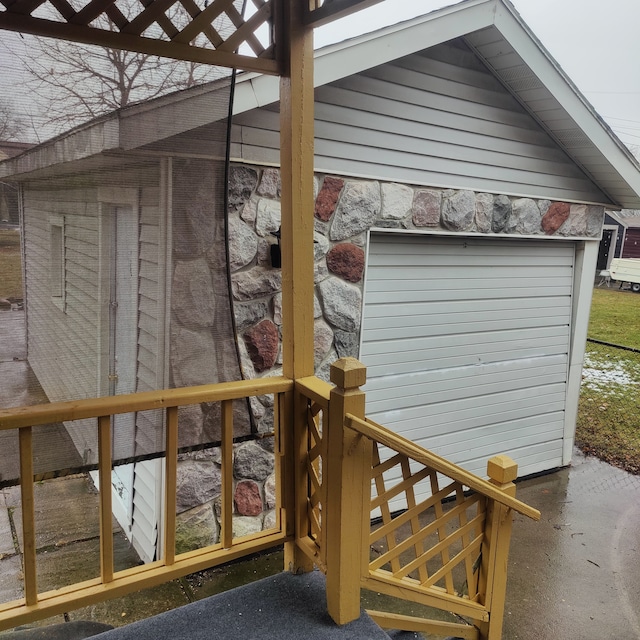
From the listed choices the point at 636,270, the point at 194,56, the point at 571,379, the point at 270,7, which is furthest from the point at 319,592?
the point at 636,270

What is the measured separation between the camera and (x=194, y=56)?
1.62 m

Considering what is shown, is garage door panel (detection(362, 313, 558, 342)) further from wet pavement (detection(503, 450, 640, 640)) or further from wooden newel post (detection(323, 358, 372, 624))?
wooden newel post (detection(323, 358, 372, 624))

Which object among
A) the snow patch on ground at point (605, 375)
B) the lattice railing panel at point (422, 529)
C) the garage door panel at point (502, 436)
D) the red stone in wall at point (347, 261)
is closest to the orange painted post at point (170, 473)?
the lattice railing panel at point (422, 529)

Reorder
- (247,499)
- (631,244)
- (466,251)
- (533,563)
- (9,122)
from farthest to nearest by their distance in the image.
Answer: (631,244) → (466,251) → (533,563) → (247,499) → (9,122)

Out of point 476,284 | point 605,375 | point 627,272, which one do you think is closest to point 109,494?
point 476,284

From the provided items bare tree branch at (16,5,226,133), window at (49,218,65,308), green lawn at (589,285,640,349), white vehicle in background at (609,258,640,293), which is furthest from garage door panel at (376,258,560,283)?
white vehicle in background at (609,258,640,293)

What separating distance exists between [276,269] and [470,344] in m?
2.00

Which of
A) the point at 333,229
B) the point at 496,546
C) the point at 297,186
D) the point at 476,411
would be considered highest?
the point at 297,186

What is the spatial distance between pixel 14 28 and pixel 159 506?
97.0 inches

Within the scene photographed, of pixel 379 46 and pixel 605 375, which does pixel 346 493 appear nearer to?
pixel 379 46

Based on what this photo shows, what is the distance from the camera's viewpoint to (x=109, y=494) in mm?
1687

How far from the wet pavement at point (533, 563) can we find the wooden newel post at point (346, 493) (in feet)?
4.85

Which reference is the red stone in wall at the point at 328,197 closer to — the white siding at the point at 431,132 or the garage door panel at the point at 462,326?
the white siding at the point at 431,132

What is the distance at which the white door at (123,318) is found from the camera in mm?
1680
